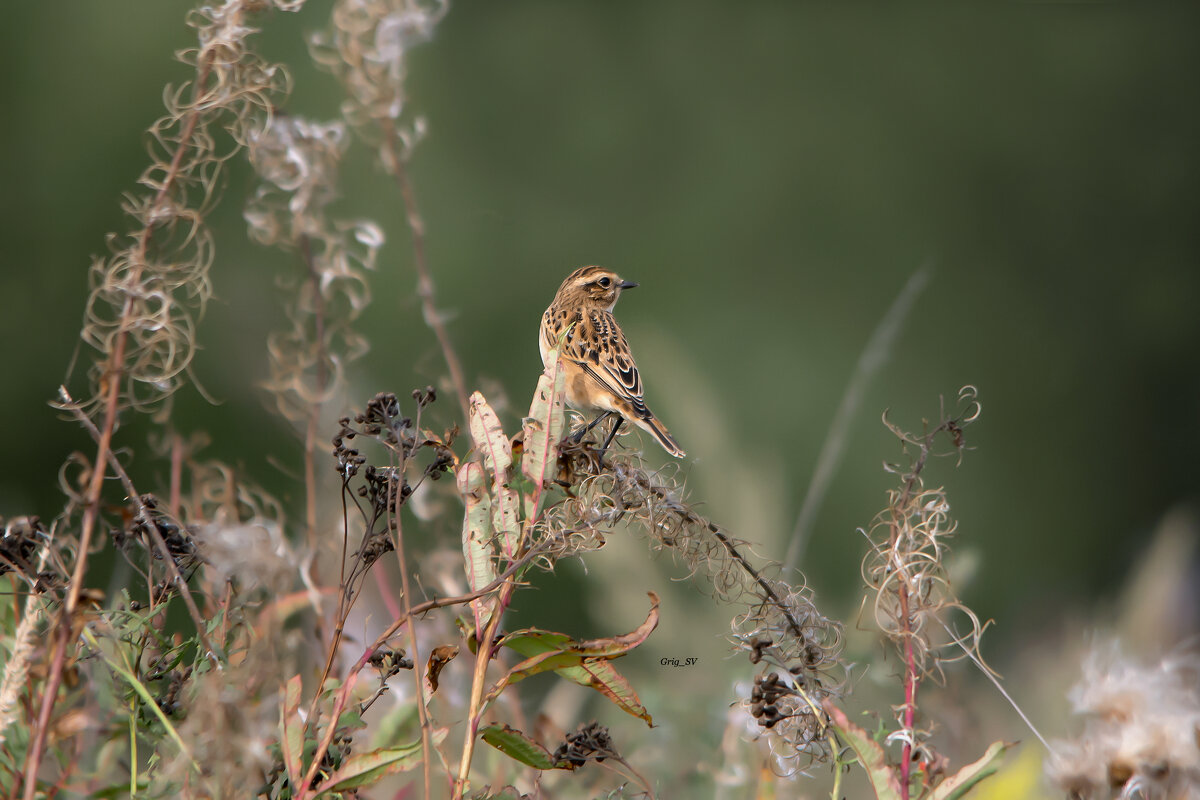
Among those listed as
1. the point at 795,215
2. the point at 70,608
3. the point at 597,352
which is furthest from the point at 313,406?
the point at 795,215

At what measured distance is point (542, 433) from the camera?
1.28 metres

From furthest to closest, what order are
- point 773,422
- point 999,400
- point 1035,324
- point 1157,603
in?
point 1035,324, point 999,400, point 773,422, point 1157,603

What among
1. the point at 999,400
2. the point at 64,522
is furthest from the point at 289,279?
the point at 999,400

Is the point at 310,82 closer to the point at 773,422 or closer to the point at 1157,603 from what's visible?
the point at 773,422

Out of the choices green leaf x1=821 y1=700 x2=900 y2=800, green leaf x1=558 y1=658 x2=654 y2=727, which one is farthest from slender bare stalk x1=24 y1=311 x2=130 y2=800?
green leaf x1=821 y1=700 x2=900 y2=800

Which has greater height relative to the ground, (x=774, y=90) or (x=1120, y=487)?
(x=774, y=90)

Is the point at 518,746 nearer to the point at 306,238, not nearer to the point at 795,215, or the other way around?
the point at 306,238

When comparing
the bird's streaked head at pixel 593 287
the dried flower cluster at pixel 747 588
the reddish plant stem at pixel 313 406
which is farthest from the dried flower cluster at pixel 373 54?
→ the bird's streaked head at pixel 593 287

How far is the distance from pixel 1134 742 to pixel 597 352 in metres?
2.01

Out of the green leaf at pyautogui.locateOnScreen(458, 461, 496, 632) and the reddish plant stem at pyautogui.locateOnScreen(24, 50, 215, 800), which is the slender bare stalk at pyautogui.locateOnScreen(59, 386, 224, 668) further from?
the green leaf at pyautogui.locateOnScreen(458, 461, 496, 632)

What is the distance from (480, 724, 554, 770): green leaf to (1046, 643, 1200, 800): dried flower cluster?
494mm

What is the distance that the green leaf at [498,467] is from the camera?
48.8 inches

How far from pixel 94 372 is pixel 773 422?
34.2 ft

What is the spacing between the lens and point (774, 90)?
1519cm
